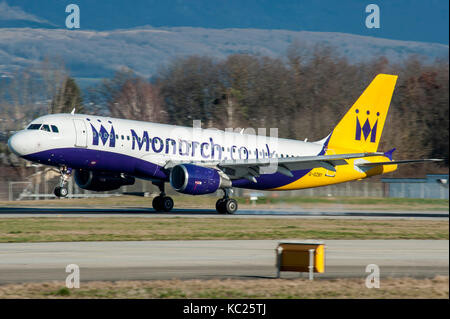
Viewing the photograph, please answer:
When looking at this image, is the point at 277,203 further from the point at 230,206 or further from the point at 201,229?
the point at 201,229

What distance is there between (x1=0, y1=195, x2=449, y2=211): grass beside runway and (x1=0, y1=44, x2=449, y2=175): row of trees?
704 inches

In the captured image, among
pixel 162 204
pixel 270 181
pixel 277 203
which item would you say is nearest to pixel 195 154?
pixel 162 204

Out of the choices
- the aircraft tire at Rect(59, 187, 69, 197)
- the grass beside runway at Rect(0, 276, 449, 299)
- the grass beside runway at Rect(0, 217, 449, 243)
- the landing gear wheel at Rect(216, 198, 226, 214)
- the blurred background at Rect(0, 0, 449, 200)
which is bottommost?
the grass beside runway at Rect(0, 276, 449, 299)

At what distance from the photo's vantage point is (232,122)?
87.4 m

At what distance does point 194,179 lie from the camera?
3781cm

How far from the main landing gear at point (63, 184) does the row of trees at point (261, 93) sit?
37.6 metres

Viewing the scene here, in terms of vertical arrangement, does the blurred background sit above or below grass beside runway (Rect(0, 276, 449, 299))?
above

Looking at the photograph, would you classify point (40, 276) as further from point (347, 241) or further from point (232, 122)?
point (232, 122)

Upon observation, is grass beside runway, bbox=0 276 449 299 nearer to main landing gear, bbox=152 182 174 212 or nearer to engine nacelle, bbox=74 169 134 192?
engine nacelle, bbox=74 169 134 192

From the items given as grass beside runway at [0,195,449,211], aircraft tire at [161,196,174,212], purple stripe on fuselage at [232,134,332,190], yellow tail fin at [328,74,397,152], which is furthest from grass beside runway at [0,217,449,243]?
grass beside runway at [0,195,449,211]

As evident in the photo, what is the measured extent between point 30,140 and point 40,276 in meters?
19.9

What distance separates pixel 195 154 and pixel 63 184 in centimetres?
818

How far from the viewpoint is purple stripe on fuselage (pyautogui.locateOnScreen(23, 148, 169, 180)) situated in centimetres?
3678
